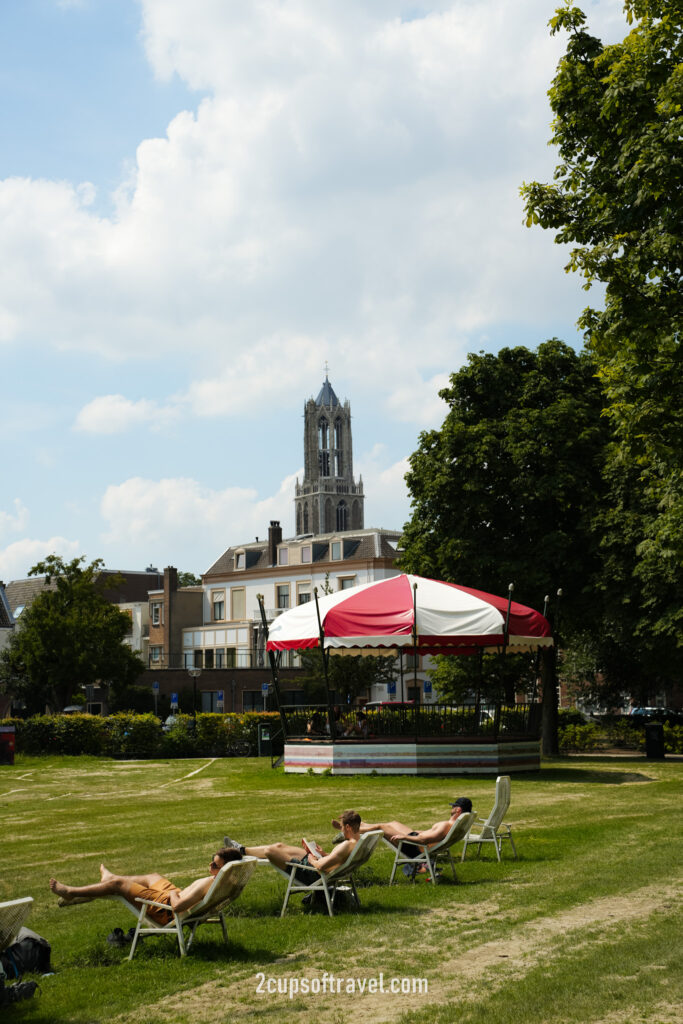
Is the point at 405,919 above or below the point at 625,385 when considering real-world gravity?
below

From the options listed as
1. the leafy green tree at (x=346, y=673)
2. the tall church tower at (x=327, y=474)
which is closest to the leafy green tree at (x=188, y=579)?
the tall church tower at (x=327, y=474)

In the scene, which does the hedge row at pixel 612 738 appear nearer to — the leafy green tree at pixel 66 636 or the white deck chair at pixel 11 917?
the leafy green tree at pixel 66 636

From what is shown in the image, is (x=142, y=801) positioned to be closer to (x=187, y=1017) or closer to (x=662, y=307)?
(x=662, y=307)

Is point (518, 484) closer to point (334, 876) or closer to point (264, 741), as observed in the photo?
point (264, 741)

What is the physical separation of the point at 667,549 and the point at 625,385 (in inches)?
143

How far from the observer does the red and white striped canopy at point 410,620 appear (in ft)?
86.2

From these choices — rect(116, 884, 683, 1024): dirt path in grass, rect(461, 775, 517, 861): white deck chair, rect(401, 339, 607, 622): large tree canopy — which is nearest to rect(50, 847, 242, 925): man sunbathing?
rect(116, 884, 683, 1024): dirt path in grass

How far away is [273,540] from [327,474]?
81.7 m

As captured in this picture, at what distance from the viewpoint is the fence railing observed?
27.9 meters

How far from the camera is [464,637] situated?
2645 centimetres

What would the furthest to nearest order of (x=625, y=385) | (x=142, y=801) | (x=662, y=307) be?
(x=142, y=801)
(x=625, y=385)
(x=662, y=307)

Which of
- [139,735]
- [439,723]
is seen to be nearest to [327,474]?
[139,735]

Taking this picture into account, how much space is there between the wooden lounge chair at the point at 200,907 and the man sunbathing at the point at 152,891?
51 mm

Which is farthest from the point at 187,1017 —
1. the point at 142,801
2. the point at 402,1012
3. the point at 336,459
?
the point at 336,459
